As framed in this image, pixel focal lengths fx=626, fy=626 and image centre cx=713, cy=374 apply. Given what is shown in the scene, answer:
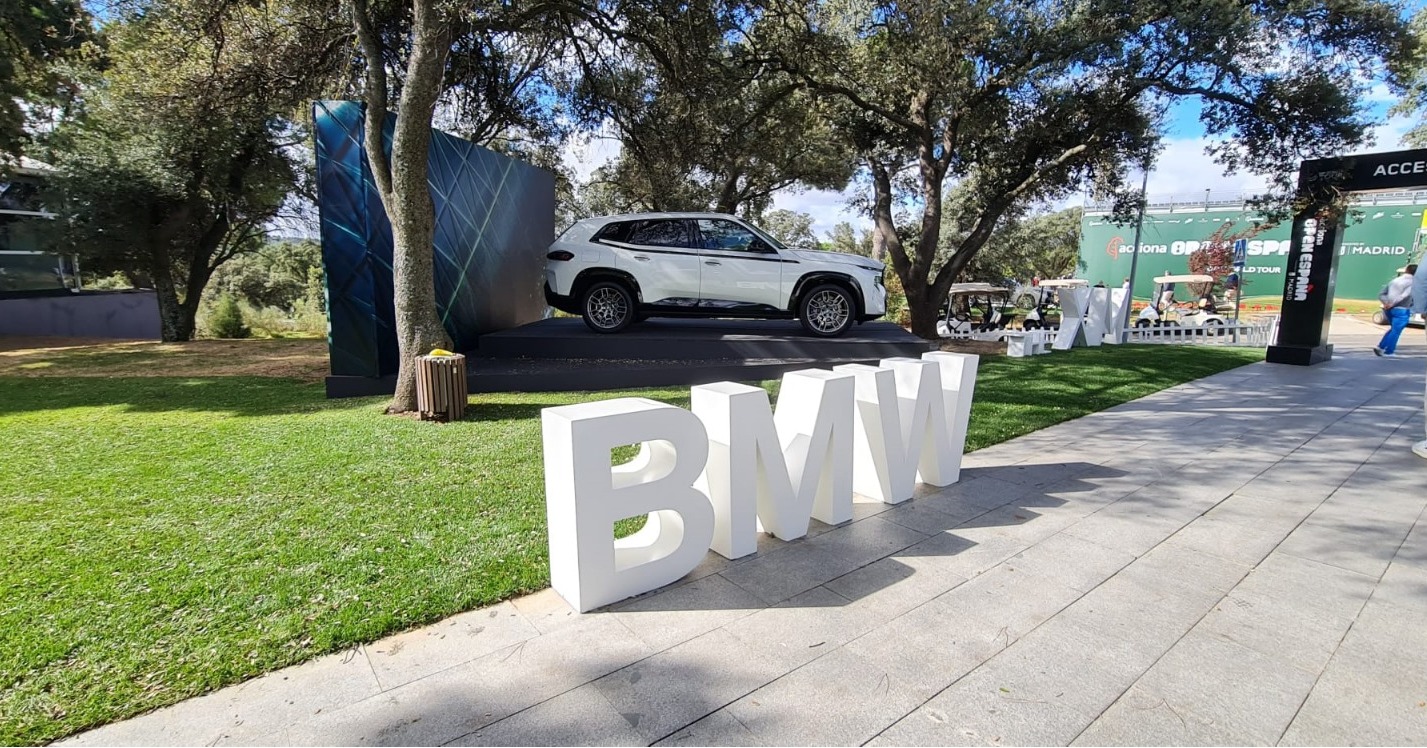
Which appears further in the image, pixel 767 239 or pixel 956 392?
pixel 767 239

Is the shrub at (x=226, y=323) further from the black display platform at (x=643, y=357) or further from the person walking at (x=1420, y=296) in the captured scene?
the person walking at (x=1420, y=296)

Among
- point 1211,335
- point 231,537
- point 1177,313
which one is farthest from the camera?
point 1177,313

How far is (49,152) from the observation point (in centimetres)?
1230

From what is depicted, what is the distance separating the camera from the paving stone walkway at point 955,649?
1907 mm

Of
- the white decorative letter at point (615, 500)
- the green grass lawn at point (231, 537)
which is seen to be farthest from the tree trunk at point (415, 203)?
the white decorative letter at point (615, 500)

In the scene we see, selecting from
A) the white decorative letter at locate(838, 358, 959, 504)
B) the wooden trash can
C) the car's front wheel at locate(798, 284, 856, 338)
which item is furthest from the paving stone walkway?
the car's front wheel at locate(798, 284, 856, 338)

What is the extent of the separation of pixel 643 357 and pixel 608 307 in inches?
37.0

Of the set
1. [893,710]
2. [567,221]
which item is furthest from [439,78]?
[567,221]

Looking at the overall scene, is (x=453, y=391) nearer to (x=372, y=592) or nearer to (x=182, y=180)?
(x=372, y=592)

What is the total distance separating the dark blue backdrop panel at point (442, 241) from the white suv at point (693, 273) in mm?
1281

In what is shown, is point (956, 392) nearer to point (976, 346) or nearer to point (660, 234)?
point (660, 234)

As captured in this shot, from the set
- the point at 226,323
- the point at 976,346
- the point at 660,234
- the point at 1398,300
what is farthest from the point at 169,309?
the point at 1398,300

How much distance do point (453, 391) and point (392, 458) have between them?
1.40 meters

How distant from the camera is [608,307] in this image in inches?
336
